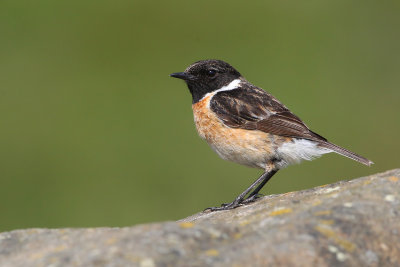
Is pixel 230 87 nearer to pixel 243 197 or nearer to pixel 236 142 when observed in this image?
pixel 236 142

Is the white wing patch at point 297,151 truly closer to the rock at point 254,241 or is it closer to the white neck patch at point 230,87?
the white neck patch at point 230,87

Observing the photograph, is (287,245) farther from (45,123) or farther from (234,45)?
(234,45)

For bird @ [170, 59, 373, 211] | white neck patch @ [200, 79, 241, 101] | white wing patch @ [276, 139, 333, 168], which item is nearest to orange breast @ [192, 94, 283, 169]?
bird @ [170, 59, 373, 211]

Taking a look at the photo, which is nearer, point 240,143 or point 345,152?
point 345,152

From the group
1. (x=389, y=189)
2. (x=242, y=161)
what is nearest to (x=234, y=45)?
(x=242, y=161)

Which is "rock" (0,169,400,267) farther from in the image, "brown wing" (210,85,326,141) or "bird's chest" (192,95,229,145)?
"bird's chest" (192,95,229,145)

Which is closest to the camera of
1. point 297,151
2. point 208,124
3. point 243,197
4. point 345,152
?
point 243,197

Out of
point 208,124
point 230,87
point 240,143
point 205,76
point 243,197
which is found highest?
point 205,76

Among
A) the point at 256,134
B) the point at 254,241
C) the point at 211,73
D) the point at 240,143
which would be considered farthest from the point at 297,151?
the point at 254,241

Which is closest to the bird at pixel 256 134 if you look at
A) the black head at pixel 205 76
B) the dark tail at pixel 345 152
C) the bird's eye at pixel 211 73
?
the dark tail at pixel 345 152
